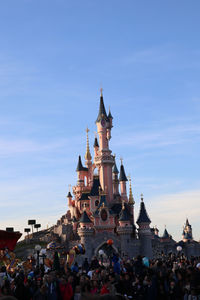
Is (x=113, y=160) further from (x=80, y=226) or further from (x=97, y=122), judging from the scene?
(x=80, y=226)

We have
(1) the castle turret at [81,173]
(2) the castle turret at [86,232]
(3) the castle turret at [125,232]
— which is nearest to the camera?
(3) the castle turret at [125,232]

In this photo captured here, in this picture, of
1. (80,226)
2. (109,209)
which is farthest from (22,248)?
(109,209)

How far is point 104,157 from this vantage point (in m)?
65.2

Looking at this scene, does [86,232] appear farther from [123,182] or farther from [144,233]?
[123,182]

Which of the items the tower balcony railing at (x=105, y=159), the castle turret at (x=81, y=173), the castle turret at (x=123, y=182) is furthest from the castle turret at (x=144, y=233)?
the castle turret at (x=81, y=173)

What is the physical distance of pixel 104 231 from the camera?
197ft

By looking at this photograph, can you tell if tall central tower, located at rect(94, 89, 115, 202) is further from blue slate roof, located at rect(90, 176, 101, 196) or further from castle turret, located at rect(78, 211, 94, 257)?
castle turret, located at rect(78, 211, 94, 257)

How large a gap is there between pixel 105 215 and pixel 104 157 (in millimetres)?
8653

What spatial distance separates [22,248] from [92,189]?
42.5 feet

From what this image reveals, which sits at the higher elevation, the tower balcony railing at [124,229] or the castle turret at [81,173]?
the castle turret at [81,173]

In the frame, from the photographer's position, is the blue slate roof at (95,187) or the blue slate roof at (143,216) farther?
the blue slate roof at (95,187)

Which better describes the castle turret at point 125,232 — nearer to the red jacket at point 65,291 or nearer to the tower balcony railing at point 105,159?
the tower balcony railing at point 105,159

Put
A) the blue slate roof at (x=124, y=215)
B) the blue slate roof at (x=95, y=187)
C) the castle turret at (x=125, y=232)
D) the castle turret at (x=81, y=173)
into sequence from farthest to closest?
the castle turret at (x=81, y=173) < the blue slate roof at (x=95, y=187) < the blue slate roof at (x=124, y=215) < the castle turret at (x=125, y=232)

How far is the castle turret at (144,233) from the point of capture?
59.3 m
